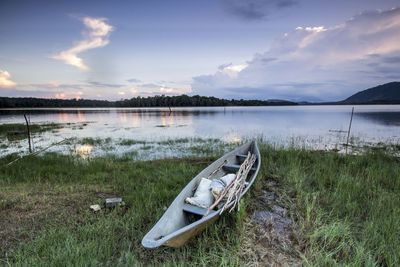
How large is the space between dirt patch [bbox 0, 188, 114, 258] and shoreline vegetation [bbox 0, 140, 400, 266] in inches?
0.6

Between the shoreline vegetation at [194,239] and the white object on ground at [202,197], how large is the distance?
1.28 ft

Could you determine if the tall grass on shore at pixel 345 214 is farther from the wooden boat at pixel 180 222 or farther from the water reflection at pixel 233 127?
the water reflection at pixel 233 127

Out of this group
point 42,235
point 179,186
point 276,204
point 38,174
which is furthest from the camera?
point 38,174

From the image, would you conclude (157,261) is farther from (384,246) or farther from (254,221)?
(384,246)

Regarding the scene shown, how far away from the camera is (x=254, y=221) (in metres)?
3.42

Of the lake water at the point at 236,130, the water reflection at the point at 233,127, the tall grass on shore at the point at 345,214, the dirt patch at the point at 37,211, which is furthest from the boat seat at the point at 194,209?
the water reflection at the point at 233,127

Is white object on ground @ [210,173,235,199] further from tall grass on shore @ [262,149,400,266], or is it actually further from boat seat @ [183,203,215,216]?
tall grass on shore @ [262,149,400,266]

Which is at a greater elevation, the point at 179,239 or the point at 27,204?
the point at 179,239

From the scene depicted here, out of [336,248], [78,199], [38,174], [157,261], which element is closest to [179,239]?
[157,261]

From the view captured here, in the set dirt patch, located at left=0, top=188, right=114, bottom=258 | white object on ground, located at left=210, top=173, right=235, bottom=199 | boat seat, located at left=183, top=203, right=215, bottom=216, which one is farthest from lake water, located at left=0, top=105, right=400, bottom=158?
boat seat, located at left=183, top=203, right=215, bottom=216

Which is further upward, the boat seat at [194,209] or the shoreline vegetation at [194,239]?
the boat seat at [194,209]

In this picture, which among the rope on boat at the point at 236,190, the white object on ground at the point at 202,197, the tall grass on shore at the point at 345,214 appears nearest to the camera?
the tall grass on shore at the point at 345,214

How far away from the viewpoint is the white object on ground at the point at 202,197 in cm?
322

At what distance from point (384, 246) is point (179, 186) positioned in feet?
12.9
